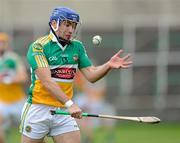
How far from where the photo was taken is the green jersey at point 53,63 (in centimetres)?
1095

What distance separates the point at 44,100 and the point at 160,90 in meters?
15.0

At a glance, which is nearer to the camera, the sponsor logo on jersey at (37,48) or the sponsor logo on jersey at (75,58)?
the sponsor logo on jersey at (37,48)

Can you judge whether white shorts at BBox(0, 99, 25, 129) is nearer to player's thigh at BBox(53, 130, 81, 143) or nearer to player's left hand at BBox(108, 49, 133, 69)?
player's thigh at BBox(53, 130, 81, 143)

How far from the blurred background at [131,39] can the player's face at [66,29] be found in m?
14.3

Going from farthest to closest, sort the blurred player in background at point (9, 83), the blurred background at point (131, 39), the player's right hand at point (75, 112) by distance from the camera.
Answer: the blurred background at point (131, 39)
the blurred player in background at point (9, 83)
the player's right hand at point (75, 112)

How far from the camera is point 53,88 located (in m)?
10.7

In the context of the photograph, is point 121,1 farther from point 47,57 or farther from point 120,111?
point 47,57

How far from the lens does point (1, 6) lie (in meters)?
27.3

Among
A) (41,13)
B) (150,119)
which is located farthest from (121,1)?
(150,119)

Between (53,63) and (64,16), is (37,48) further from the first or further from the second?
(64,16)

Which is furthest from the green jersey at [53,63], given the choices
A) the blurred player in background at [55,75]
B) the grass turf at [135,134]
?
the grass turf at [135,134]

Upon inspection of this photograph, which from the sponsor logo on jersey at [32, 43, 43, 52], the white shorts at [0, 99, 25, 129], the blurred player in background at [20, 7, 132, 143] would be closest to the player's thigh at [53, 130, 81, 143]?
the blurred player in background at [20, 7, 132, 143]

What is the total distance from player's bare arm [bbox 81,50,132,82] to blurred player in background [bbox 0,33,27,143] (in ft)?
13.5

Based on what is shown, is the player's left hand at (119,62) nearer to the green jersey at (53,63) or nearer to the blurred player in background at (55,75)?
the blurred player in background at (55,75)
